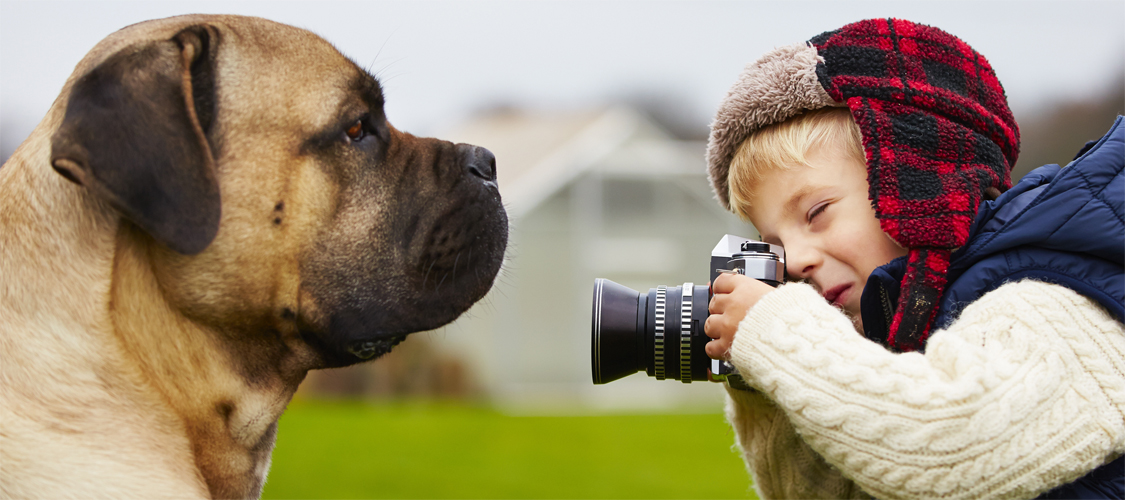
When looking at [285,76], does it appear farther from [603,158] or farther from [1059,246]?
[603,158]

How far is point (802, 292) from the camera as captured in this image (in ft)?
6.44

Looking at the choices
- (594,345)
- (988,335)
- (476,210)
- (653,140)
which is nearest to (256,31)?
(476,210)

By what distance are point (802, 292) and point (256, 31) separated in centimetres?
145

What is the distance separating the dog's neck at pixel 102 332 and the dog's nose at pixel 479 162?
779mm

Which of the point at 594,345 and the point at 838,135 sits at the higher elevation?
the point at 838,135

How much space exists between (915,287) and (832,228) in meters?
0.26

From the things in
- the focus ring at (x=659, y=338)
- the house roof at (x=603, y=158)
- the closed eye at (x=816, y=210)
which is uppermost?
the closed eye at (x=816, y=210)

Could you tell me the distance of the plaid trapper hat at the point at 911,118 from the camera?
199cm

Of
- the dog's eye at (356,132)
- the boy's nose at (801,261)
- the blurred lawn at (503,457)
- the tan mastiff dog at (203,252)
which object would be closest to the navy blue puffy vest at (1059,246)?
the boy's nose at (801,261)

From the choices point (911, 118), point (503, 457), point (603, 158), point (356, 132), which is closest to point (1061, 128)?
point (603, 158)

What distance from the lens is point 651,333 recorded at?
232cm

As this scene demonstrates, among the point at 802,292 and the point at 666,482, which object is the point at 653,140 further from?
the point at 802,292

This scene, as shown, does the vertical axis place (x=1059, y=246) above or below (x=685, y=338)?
above

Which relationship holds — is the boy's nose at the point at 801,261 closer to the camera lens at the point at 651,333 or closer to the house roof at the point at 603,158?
the camera lens at the point at 651,333
